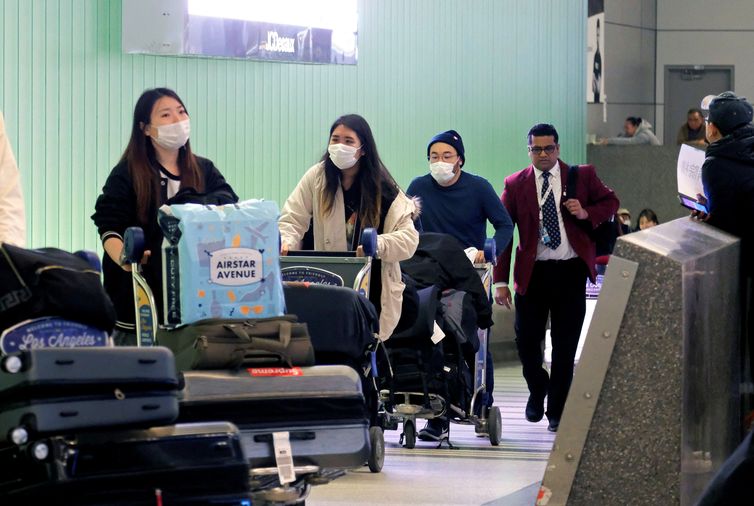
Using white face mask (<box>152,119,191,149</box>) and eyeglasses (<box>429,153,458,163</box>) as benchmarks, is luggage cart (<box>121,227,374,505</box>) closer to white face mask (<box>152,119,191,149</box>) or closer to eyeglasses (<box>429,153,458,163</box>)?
white face mask (<box>152,119,191,149</box>)

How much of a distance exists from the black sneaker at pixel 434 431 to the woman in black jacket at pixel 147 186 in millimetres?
2797

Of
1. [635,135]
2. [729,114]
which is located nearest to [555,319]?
[729,114]

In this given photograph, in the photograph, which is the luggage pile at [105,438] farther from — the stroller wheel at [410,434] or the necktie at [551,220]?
the necktie at [551,220]

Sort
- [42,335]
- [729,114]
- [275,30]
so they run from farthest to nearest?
1. [275,30]
2. [729,114]
3. [42,335]

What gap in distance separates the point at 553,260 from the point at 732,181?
2582mm

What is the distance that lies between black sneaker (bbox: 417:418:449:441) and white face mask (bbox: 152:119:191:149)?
2910mm

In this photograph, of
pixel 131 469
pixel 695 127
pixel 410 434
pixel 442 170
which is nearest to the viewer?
pixel 131 469

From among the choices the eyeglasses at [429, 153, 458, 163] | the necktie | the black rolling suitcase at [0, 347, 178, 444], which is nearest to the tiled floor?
the necktie

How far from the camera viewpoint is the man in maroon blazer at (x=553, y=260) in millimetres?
8750

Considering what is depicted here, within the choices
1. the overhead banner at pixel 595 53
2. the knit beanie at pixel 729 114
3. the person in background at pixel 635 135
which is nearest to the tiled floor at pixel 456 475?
the knit beanie at pixel 729 114

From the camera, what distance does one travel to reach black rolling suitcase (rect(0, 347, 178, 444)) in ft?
11.2

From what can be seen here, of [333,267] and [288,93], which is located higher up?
[288,93]

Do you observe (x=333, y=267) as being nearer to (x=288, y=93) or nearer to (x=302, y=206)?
(x=302, y=206)

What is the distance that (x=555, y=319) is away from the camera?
8.82 meters
